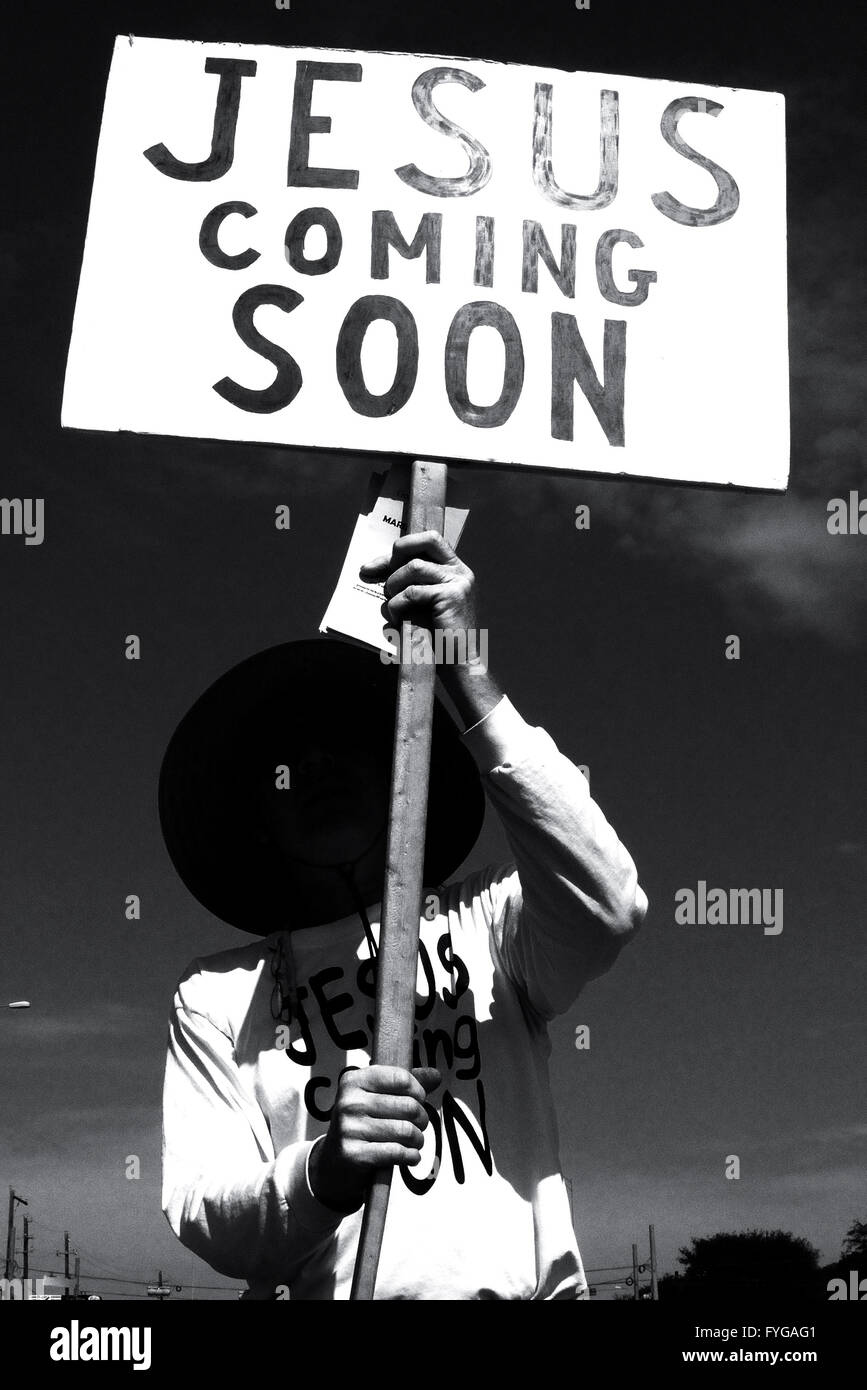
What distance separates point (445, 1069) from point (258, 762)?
91 centimetres

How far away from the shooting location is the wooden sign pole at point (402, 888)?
2338mm

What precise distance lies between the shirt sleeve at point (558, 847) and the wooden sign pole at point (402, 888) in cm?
14

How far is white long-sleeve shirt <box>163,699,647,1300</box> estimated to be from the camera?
2.58m

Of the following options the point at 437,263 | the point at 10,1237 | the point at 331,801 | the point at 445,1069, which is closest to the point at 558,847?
the point at 445,1069

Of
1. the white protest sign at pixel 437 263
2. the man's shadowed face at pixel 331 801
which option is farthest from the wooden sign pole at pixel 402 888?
the man's shadowed face at pixel 331 801

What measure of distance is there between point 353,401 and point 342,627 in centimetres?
43

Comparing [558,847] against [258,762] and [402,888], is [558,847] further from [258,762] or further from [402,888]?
[258,762]

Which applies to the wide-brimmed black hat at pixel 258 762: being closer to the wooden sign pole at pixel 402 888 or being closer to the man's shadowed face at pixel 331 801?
the man's shadowed face at pixel 331 801

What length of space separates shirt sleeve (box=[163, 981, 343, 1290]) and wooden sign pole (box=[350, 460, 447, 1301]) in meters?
0.15

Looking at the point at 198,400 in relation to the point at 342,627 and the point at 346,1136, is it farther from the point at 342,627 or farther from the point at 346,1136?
the point at 346,1136

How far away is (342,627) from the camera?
8.75 feet

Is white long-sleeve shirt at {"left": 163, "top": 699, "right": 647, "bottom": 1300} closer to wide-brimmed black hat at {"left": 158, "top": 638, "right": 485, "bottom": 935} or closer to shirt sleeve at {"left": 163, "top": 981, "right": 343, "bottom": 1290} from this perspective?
shirt sleeve at {"left": 163, "top": 981, "right": 343, "bottom": 1290}

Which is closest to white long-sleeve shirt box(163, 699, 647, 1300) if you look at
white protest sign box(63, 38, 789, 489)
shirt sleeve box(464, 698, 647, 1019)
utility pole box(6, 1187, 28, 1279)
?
shirt sleeve box(464, 698, 647, 1019)

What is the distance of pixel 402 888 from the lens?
96.7 inches
